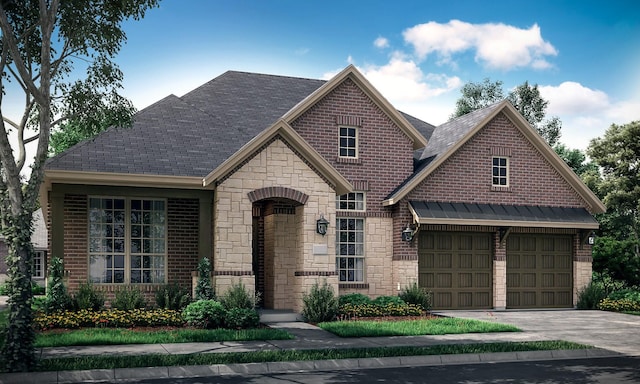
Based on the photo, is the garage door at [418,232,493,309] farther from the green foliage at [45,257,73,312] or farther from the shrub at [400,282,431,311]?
the green foliage at [45,257,73,312]

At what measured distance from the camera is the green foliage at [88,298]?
1683 cm

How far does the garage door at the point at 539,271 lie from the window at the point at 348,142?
5899 mm

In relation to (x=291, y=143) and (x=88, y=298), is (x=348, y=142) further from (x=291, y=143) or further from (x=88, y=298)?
(x=88, y=298)

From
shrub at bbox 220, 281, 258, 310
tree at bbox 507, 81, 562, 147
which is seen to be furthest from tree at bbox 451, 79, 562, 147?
shrub at bbox 220, 281, 258, 310

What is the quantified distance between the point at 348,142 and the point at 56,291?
10.1 m

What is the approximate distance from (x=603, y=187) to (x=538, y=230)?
47.0 ft

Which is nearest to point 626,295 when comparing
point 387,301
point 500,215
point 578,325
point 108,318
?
point 500,215

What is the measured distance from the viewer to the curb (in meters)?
11.0

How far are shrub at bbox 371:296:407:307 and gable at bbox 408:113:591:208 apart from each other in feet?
11.6

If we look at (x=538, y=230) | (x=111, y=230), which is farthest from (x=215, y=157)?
(x=538, y=230)

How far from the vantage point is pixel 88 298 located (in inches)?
664

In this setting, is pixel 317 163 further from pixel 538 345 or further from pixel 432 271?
pixel 538 345

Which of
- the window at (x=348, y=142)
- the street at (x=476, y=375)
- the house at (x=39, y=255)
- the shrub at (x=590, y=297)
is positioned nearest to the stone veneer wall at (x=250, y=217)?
the window at (x=348, y=142)

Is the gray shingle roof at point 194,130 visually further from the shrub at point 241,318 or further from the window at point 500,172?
the window at point 500,172
